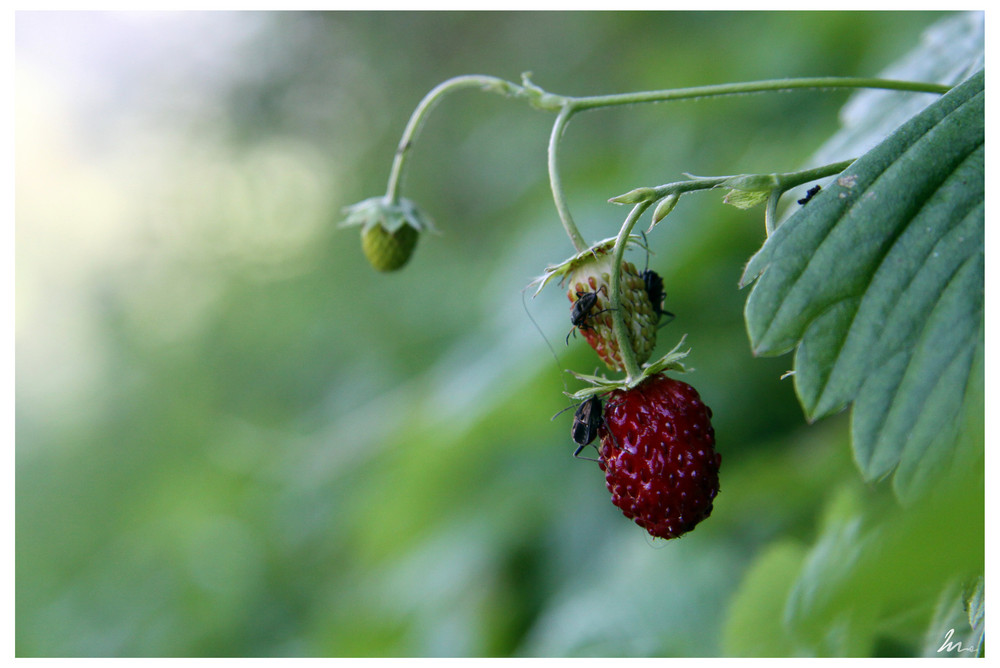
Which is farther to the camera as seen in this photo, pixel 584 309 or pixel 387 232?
pixel 387 232

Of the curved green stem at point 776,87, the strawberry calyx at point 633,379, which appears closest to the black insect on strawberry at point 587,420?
the strawberry calyx at point 633,379

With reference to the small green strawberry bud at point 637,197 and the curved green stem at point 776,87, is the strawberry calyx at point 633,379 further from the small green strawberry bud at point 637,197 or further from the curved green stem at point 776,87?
the curved green stem at point 776,87

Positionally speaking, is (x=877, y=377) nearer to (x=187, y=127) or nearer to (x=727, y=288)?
(x=727, y=288)

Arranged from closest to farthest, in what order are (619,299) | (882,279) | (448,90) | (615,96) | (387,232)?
(882,279) → (619,299) → (615,96) → (448,90) → (387,232)

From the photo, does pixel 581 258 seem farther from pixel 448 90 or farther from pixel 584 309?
pixel 448 90

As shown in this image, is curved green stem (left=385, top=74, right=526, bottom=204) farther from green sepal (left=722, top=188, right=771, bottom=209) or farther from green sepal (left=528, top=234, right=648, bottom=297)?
green sepal (left=722, top=188, right=771, bottom=209)
